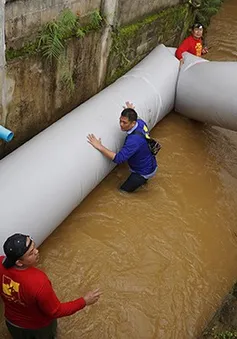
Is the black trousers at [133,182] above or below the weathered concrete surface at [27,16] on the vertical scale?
below

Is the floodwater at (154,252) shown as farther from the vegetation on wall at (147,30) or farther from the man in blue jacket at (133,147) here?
the vegetation on wall at (147,30)

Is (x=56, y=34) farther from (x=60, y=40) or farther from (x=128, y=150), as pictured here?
(x=128, y=150)

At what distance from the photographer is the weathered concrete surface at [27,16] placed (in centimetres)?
382

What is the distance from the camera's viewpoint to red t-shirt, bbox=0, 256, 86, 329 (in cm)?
260

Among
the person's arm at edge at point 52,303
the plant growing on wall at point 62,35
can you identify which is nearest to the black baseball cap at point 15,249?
the person's arm at edge at point 52,303

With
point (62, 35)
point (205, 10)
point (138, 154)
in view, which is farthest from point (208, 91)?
point (205, 10)

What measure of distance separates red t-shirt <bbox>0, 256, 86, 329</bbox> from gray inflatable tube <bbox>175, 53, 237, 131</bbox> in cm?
356

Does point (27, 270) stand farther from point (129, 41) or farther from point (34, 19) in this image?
point (129, 41)

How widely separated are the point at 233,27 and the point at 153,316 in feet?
24.3

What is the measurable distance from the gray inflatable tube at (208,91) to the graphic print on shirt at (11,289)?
3.79 meters

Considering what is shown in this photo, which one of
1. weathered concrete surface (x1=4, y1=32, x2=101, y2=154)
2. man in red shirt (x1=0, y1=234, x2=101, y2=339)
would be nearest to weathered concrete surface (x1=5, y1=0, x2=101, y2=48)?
weathered concrete surface (x1=4, y1=32, x2=101, y2=154)

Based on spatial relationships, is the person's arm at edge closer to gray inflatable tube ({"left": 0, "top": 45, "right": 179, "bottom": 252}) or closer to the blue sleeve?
gray inflatable tube ({"left": 0, "top": 45, "right": 179, "bottom": 252})

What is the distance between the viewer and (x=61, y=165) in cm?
409

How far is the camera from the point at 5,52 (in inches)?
153
